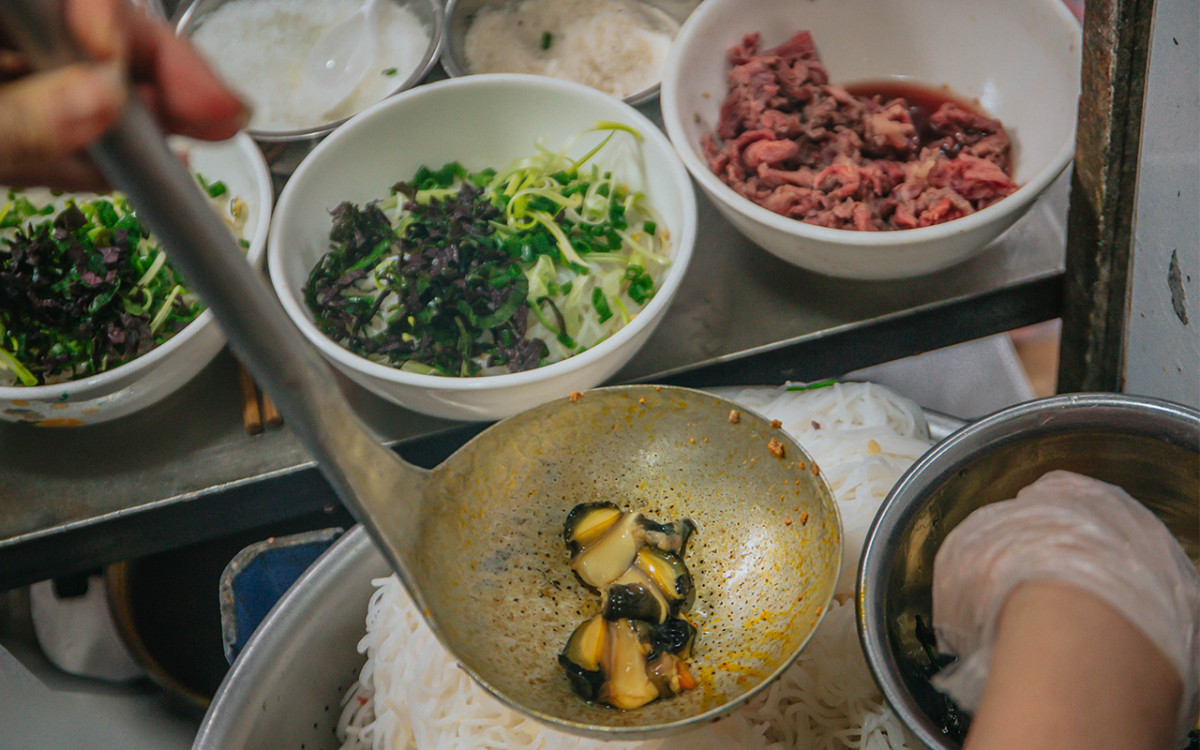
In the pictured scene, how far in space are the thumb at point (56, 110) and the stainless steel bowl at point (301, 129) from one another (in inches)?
61.3

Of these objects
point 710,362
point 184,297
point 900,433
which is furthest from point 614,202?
point 184,297

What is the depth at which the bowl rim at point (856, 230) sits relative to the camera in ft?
4.99

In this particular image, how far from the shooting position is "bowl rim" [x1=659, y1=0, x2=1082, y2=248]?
1522 mm

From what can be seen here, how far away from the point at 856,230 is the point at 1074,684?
934 mm

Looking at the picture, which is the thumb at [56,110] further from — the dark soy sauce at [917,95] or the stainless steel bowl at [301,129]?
the dark soy sauce at [917,95]

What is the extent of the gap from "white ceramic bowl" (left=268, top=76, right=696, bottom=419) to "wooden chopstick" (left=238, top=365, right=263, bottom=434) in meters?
0.22

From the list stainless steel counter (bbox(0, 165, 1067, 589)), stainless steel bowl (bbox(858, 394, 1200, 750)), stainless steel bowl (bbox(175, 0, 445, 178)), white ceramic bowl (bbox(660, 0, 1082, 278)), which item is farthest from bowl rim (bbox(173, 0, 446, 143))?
stainless steel bowl (bbox(858, 394, 1200, 750))

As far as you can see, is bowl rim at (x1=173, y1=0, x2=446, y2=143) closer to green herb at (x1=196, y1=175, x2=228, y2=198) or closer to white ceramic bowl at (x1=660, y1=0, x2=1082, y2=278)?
green herb at (x1=196, y1=175, x2=228, y2=198)

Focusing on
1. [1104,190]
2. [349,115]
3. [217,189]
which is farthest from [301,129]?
[1104,190]

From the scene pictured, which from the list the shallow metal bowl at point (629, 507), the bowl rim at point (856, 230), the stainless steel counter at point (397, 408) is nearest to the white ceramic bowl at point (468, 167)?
the bowl rim at point (856, 230)

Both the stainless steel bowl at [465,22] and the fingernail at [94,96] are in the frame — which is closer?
the fingernail at [94,96]

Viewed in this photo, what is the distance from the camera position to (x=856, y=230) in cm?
162

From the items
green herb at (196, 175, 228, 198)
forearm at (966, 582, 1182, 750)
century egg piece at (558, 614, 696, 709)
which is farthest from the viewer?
green herb at (196, 175, 228, 198)

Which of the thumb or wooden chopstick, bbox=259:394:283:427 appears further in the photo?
wooden chopstick, bbox=259:394:283:427
